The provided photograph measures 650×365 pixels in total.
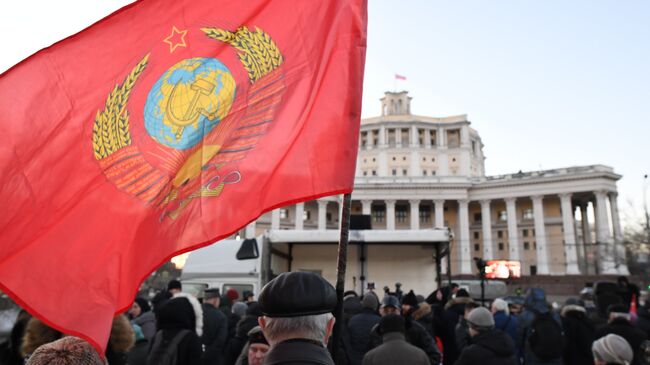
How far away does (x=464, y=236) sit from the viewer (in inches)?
2800

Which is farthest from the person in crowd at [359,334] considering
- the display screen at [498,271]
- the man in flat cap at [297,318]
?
the display screen at [498,271]

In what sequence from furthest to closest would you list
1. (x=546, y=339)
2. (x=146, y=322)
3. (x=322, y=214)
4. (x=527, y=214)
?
(x=527, y=214), (x=322, y=214), (x=146, y=322), (x=546, y=339)

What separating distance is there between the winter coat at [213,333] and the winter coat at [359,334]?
1798 mm

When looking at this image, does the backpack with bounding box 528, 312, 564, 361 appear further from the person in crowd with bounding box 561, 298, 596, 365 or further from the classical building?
the classical building

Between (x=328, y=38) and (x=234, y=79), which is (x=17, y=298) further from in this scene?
(x=328, y=38)

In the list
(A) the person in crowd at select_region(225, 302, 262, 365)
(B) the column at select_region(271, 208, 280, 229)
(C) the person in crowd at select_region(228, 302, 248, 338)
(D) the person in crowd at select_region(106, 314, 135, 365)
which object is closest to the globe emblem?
(D) the person in crowd at select_region(106, 314, 135, 365)

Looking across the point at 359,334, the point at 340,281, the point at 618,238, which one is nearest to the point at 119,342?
the point at 340,281

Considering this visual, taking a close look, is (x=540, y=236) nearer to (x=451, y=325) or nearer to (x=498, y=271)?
(x=498, y=271)

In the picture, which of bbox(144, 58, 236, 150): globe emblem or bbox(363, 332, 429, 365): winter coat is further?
bbox(363, 332, 429, 365): winter coat

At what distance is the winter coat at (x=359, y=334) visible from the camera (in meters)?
6.46

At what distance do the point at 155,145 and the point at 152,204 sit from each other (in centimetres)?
40

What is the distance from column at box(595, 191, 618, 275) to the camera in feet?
196

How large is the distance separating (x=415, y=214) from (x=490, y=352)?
6864cm

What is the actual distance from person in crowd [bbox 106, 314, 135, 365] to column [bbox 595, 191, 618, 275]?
65.0 meters
